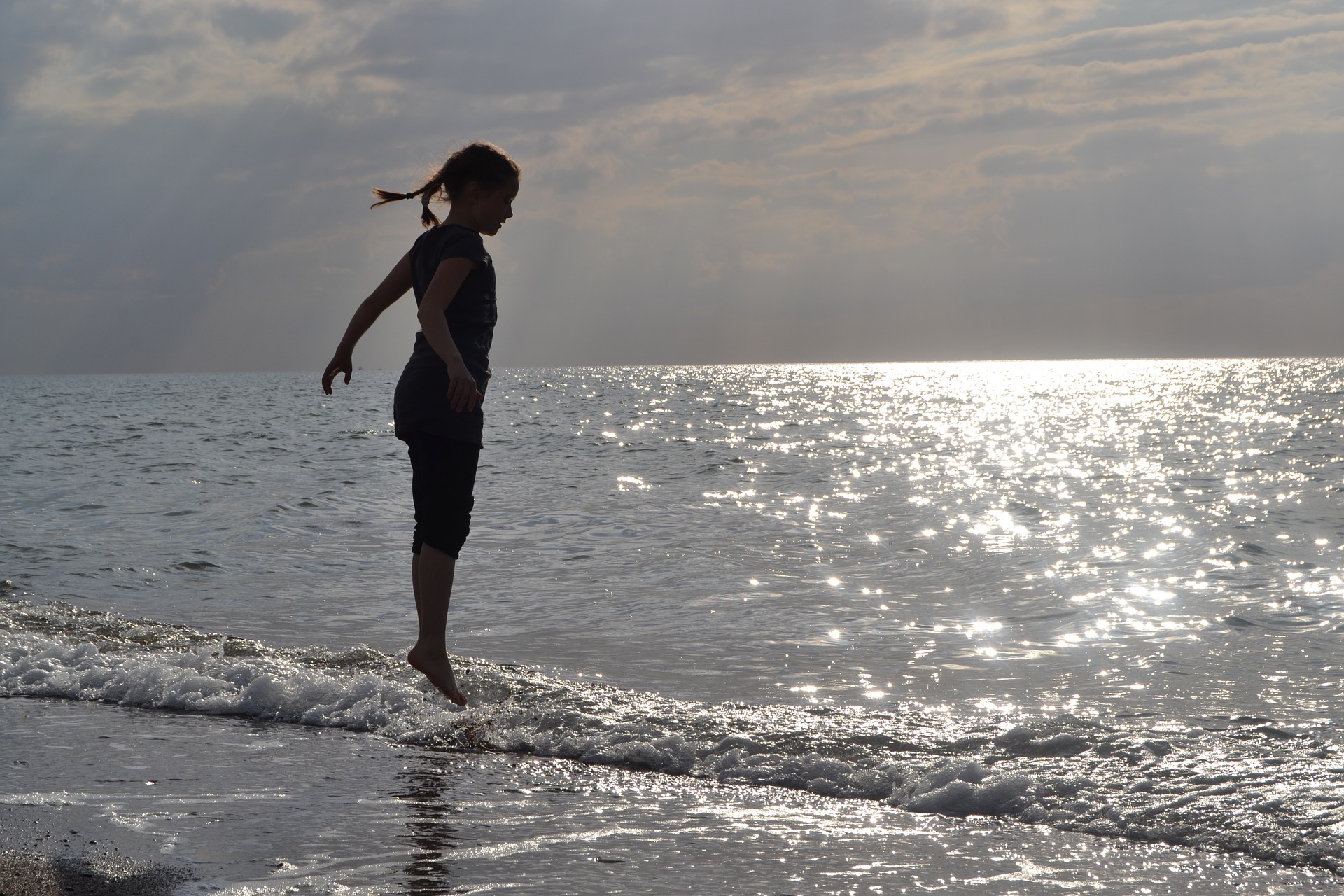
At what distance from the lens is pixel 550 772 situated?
331 cm

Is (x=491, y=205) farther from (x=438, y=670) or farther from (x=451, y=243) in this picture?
(x=438, y=670)

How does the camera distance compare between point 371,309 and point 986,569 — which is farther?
point 986,569

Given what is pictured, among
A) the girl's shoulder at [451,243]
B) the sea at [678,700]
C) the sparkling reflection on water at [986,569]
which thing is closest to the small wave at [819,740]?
the sea at [678,700]

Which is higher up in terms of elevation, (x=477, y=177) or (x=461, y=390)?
(x=477, y=177)

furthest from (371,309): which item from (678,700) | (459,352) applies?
(678,700)

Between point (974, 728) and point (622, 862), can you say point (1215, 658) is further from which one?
point (622, 862)

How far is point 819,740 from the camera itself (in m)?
3.62

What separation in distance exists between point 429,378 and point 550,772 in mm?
1318

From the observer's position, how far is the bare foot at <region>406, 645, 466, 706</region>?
3.76m

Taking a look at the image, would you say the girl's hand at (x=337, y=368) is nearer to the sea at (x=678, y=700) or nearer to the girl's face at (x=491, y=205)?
the girl's face at (x=491, y=205)

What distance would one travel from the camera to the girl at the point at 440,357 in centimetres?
355

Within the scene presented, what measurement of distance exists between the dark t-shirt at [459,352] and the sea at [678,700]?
1072mm

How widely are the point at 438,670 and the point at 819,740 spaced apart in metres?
1.34

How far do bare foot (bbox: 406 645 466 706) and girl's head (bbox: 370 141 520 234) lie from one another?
4.92 feet
